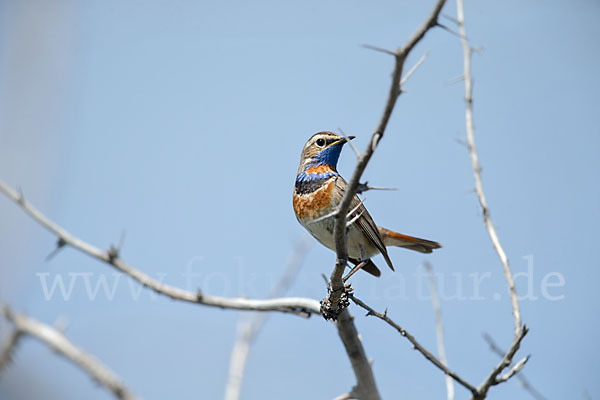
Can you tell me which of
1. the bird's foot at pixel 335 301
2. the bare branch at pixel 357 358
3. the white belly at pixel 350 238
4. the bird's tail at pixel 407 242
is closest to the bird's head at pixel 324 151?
the white belly at pixel 350 238

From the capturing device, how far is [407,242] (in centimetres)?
696

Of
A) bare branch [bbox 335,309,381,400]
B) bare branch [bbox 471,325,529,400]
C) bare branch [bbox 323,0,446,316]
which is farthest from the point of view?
bare branch [bbox 335,309,381,400]

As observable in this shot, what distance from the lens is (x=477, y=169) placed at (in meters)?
4.77

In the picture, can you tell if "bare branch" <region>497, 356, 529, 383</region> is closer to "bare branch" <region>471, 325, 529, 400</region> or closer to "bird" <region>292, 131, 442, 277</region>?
"bare branch" <region>471, 325, 529, 400</region>

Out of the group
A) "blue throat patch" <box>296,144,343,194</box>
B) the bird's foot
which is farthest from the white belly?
the bird's foot

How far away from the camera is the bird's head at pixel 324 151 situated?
20.8 ft

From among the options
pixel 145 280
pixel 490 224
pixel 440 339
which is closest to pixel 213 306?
pixel 145 280

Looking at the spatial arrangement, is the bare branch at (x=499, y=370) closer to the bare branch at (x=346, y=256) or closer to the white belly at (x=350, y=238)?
the bare branch at (x=346, y=256)

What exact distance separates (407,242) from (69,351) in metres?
3.81

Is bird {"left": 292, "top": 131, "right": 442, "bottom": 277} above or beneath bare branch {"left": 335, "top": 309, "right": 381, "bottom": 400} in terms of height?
above

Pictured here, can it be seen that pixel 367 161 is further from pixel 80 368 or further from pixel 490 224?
pixel 80 368

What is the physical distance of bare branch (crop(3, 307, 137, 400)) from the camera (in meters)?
4.49

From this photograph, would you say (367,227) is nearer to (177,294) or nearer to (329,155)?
(329,155)

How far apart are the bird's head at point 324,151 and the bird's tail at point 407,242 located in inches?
40.7
